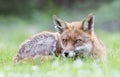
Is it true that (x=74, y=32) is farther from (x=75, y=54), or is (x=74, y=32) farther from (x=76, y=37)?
(x=75, y=54)

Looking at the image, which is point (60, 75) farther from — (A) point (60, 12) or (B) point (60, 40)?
Result: (A) point (60, 12)

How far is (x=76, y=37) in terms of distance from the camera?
9.36m

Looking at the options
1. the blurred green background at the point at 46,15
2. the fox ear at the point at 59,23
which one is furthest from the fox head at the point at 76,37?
the blurred green background at the point at 46,15

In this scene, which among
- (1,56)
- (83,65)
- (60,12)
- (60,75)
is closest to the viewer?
(60,75)

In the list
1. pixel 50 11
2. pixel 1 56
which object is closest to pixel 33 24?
pixel 50 11

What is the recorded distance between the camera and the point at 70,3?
2653 centimetres

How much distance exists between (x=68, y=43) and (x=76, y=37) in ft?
0.72

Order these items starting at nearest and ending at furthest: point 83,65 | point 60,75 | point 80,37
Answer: point 60,75 → point 83,65 → point 80,37

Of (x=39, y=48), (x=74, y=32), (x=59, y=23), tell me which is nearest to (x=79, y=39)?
(x=74, y=32)

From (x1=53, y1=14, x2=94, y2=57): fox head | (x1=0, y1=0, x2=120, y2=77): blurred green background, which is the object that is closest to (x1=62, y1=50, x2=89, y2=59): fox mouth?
(x1=53, y1=14, x2=94, y2=57): fox head

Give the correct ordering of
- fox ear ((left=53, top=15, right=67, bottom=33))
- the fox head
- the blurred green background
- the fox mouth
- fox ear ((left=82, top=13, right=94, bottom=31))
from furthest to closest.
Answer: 1. the blurred green background
2. fox ear ((left=53, top=15, right=67, bottom=33))
3. fox ear ((left=82, top=13, right=94, bottom=31))
4. the fox head
5. the fox mouth

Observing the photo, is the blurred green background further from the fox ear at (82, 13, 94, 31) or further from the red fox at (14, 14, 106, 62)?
the fox ear at (82, 13, 94, 31)

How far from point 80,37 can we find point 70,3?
56.7 feet

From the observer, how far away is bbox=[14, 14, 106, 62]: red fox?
927cm
